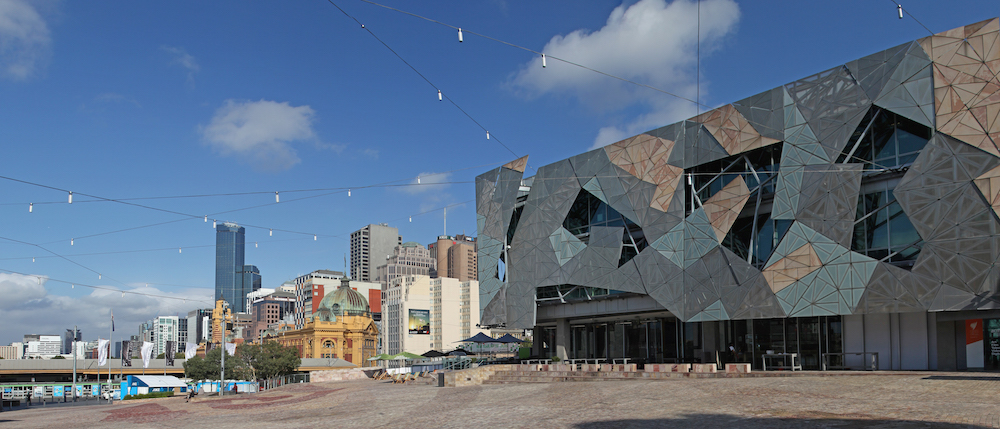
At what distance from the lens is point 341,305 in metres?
117

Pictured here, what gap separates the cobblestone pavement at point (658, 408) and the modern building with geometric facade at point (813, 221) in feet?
20.9

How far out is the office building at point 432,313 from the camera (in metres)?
164

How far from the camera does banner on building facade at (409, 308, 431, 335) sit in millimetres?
155125

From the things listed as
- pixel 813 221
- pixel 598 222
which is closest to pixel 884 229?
pixel 813 221

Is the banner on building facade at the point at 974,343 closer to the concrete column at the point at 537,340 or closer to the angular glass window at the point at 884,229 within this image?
the angular glass window at the point at 884,229

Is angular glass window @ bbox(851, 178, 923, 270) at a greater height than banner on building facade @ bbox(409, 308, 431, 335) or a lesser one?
greater

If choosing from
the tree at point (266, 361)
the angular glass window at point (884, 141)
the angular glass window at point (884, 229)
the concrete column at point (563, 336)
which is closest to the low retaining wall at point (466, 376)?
the concrete column at point (563, 336)

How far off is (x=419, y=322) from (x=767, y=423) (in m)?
145

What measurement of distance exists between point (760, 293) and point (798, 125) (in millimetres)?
7426

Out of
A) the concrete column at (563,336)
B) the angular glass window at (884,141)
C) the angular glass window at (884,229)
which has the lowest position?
the concrete column at (563,336)

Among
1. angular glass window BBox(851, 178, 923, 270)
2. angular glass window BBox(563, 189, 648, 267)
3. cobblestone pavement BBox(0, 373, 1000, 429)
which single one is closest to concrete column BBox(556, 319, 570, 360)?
angular glass window BBox(563, 189, 648, 267)

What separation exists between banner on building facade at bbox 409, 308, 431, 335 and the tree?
271 feet

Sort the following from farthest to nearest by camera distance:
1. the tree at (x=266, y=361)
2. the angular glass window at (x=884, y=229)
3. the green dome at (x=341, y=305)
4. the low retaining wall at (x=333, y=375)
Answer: the green dome at (x=341, y=305)
the tree at (x=266, y=361)
the low retaining wall at (x=333, y=375)
the angular glass window at (x=884, y=229)

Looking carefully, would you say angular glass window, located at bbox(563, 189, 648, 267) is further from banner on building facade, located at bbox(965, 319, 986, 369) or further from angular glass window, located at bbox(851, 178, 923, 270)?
banner on building facade, located at bbox(965, 319, 986, 369)
